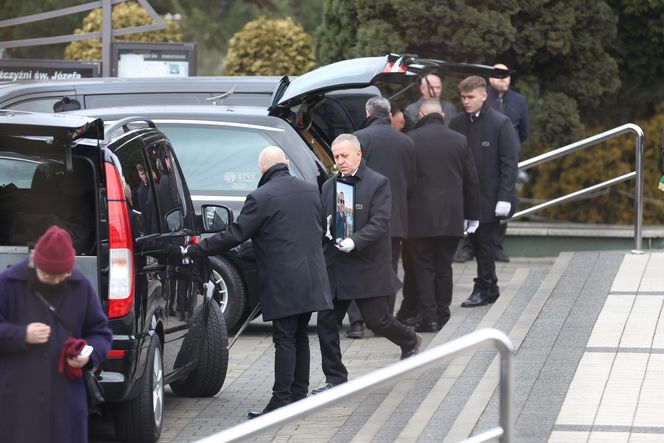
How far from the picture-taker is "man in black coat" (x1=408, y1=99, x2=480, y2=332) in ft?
35.8

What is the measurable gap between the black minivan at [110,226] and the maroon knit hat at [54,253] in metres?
1.16

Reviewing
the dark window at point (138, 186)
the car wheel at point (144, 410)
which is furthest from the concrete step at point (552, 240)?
the car wheel at point (144, 410)

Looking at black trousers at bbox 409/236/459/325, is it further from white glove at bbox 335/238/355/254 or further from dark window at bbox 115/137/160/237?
dark window at bbox 115/137/160/237

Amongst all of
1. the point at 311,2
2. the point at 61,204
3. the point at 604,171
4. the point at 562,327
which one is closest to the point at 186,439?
the point at 61,204

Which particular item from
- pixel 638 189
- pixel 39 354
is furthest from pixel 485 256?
pixel 39 354

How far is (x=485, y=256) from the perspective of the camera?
11.7 meters

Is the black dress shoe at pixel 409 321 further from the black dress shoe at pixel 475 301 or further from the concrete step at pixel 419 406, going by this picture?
the concrete step at pixel 419 406

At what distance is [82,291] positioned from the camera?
6.14 metres

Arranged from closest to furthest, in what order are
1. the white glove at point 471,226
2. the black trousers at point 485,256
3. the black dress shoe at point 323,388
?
the black dress shoe at point 323,388 → the white glove at point 471,226 → the black trousers at point 485,256

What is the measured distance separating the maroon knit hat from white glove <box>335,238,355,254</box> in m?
3.30

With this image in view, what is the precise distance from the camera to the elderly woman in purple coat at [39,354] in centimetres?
597

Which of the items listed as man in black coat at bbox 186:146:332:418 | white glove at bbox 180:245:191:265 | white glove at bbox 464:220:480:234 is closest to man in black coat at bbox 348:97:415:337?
white glove at bbox 464:220:480:234

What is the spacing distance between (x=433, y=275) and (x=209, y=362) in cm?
251

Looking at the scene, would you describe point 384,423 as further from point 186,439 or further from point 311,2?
point 311,2
